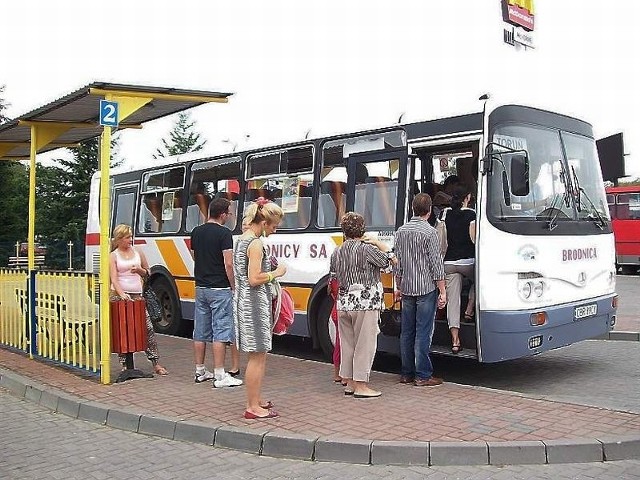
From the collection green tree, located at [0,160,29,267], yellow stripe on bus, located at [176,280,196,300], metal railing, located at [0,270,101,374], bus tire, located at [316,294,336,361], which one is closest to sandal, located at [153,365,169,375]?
metal railing, located at [0,270,101,374]

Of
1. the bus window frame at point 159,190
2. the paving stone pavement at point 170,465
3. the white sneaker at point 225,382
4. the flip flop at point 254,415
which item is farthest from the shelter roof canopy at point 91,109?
the flip flop at point 254,415

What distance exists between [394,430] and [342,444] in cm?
55

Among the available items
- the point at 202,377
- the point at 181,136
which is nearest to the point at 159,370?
the point at 202,377

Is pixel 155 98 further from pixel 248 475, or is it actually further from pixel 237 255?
pixel 248 475

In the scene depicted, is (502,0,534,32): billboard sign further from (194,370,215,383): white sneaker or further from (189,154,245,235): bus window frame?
(194,370,215,383): white sneaker

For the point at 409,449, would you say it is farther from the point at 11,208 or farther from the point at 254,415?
the point at 11,208

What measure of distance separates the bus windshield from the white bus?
0.05 feet

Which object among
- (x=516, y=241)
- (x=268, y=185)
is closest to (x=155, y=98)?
(x=268, y=185)

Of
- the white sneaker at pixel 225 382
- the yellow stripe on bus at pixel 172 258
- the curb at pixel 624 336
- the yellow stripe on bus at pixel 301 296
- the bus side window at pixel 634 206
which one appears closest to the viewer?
the white sneaker at pixel 225 382

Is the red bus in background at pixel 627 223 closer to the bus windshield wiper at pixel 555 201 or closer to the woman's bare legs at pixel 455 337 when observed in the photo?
the bus windshield wiper at pixel 555 201

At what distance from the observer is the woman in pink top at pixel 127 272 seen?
27.3ft

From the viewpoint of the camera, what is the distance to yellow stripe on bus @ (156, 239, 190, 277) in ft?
39.7

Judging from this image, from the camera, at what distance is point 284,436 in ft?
19.4

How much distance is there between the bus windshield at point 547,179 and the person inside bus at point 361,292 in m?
1.41
